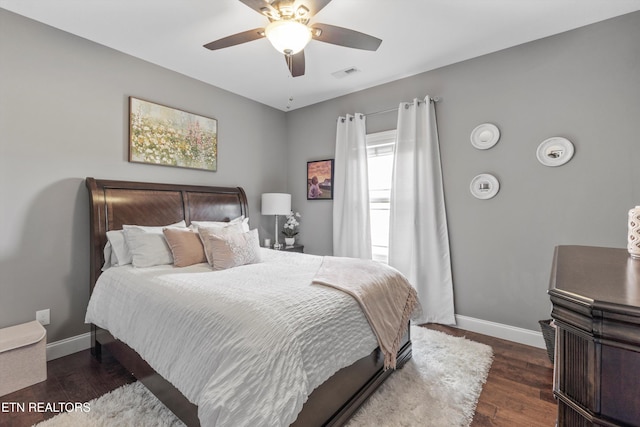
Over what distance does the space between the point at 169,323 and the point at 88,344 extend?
1.74m

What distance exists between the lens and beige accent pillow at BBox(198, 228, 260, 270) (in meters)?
2.48

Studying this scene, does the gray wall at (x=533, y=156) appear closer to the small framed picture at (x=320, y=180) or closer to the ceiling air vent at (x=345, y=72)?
the ceiling air vent at (x=345, y=72)

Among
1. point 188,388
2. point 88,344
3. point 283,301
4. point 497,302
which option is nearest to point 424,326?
point 497,302

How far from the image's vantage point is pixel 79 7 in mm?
2242

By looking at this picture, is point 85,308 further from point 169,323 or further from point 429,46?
point 429,46

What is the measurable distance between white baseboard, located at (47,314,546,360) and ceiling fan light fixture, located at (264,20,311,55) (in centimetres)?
297

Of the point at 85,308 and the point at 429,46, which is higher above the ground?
the point at 429,46

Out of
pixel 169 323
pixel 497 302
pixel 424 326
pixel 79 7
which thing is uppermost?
pixel 79 7

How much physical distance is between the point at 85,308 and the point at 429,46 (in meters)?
3.99

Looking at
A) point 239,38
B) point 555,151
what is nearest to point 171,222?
point 239,38

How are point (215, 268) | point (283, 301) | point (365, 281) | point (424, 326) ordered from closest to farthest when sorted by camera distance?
point (283, 301), point (365, 281), point (215, 268), point (424, 326)

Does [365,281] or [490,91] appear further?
[490,91]

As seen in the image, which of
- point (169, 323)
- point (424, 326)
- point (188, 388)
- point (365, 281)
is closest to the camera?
point (188, 388)

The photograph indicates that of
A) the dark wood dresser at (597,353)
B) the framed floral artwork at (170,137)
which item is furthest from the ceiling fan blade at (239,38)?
the dark wood dresser at (597,353)
